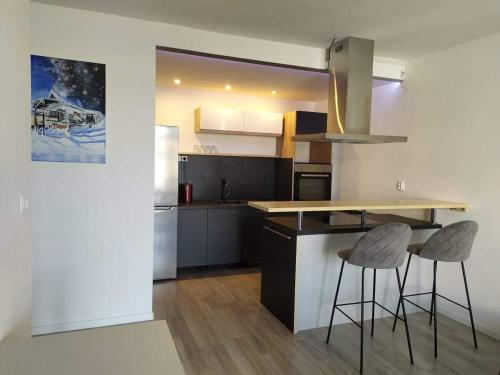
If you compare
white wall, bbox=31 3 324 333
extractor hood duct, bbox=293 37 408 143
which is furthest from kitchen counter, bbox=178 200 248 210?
extractor hood duct, bbox=293 37 408 143

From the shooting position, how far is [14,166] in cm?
173

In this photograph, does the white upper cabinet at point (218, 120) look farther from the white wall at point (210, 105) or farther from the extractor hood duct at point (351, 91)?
the extractor hood duct at point (351, 91)

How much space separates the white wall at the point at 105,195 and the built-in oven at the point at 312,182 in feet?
7.92

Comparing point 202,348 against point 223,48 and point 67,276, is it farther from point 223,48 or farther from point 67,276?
point 223,48

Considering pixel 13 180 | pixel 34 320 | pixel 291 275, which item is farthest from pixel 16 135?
pixel 291 275

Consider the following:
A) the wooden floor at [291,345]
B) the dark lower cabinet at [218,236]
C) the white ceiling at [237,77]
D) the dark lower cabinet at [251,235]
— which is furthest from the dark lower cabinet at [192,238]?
the white ceiling at [237,77]

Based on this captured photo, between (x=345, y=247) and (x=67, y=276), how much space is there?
2.33 metres

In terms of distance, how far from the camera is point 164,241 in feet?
13.8

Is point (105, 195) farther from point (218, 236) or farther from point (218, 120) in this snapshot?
point (218, 120)

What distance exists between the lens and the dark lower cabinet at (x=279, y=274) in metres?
3.02

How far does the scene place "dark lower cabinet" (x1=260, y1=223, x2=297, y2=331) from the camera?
3.02 meters

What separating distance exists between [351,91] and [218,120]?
6.84 feet

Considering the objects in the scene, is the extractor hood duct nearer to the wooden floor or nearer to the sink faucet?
the wooden floor

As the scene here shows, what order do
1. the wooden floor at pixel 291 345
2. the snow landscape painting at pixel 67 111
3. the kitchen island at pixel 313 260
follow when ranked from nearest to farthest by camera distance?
the wooden floor at pixel 291 345, the snow landscape painting at pixel 67 111, the kitchen island at pixel 313 260
